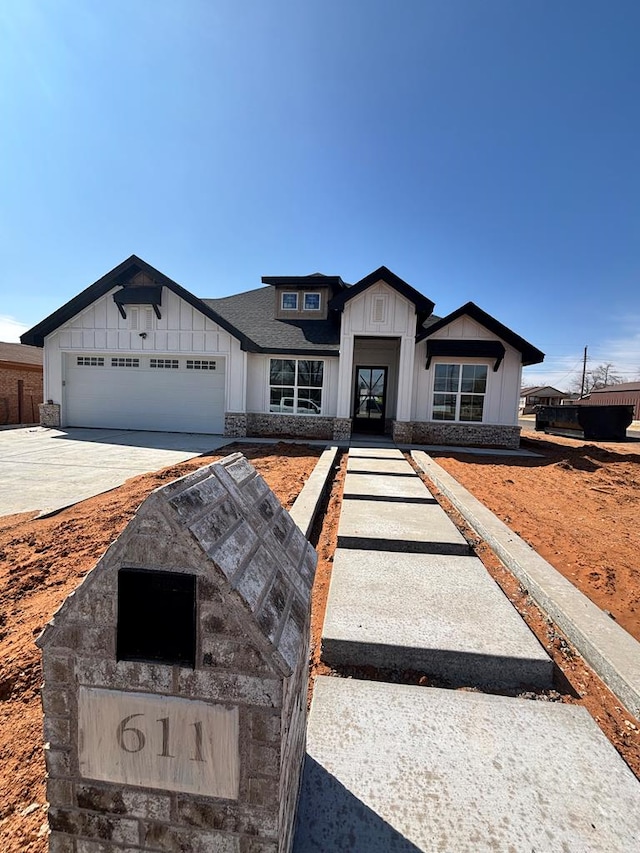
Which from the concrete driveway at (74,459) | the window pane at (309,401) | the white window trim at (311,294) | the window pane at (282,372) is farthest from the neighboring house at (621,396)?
the concrete driveway at (74,459)

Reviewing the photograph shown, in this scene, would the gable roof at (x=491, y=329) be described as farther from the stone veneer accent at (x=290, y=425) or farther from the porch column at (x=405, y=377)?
the stone veneer accent at (x=290, y=425)

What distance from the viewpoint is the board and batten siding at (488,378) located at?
13188 mm

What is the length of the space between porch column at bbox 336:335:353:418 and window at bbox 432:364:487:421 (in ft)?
10.0

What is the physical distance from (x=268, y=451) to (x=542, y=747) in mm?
9334

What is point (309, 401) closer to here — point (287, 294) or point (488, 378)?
point (287, 294)

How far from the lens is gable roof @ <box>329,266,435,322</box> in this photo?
40.9ft

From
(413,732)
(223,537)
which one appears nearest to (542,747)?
(413,732)

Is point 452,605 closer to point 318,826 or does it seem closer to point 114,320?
point 318,826

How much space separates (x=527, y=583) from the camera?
356cm

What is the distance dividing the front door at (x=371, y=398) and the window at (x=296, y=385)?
293 centimetres

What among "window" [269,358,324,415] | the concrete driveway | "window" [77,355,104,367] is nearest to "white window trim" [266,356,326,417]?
"window" [269,358,324,415]

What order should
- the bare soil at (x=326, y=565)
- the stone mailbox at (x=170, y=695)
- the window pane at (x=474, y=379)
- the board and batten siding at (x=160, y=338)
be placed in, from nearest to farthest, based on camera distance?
the stone mailbox at (x=170, y=695) < the bare soil at (x=326, y=565) < the window pane at (x=474, y=379) < the board and batten siding at (x=160, y=338)

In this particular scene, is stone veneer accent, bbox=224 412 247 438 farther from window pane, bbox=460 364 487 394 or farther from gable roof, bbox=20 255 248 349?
window pane, bbox=460 364 487 394

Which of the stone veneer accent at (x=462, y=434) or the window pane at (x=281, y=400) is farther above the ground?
the window pane at (x=281, y=400)
